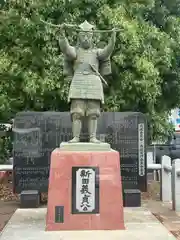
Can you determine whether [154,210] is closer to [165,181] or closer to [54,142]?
[165,181]

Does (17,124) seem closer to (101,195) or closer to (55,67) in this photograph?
(55,67)

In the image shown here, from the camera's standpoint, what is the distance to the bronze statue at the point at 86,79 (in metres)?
6.91

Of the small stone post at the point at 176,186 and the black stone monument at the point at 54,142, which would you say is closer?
the small stone post at the point at 176,186

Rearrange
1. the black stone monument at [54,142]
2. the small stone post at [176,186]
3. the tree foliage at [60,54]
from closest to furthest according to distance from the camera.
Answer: the small stone post at [176,186] → the black stone monument at [54,142] → the tree foliage at [60,54]

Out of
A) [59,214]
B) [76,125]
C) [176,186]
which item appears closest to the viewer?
[59,214]

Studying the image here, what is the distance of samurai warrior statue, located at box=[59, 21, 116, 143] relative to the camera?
691cm

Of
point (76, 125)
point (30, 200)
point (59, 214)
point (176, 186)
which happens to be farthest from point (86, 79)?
point (30, 200)

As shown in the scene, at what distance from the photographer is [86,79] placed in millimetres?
6945

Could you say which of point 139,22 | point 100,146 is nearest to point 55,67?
point 139,22

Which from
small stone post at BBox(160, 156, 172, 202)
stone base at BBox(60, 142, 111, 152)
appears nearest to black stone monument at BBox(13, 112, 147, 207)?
small stone post at BBox(160, 156, 172, 202)

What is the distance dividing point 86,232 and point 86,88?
7.27 ft

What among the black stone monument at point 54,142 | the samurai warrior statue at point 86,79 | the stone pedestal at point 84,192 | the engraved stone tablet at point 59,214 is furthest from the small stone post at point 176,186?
the engraved stone tablet at point 59,214

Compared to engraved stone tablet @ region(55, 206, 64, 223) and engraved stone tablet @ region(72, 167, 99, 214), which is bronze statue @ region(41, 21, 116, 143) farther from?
engraved stone tablet @ region(55, 206, 64, 223)

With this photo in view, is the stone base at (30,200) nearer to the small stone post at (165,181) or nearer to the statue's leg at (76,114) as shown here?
the statue's leg at (76,114)
